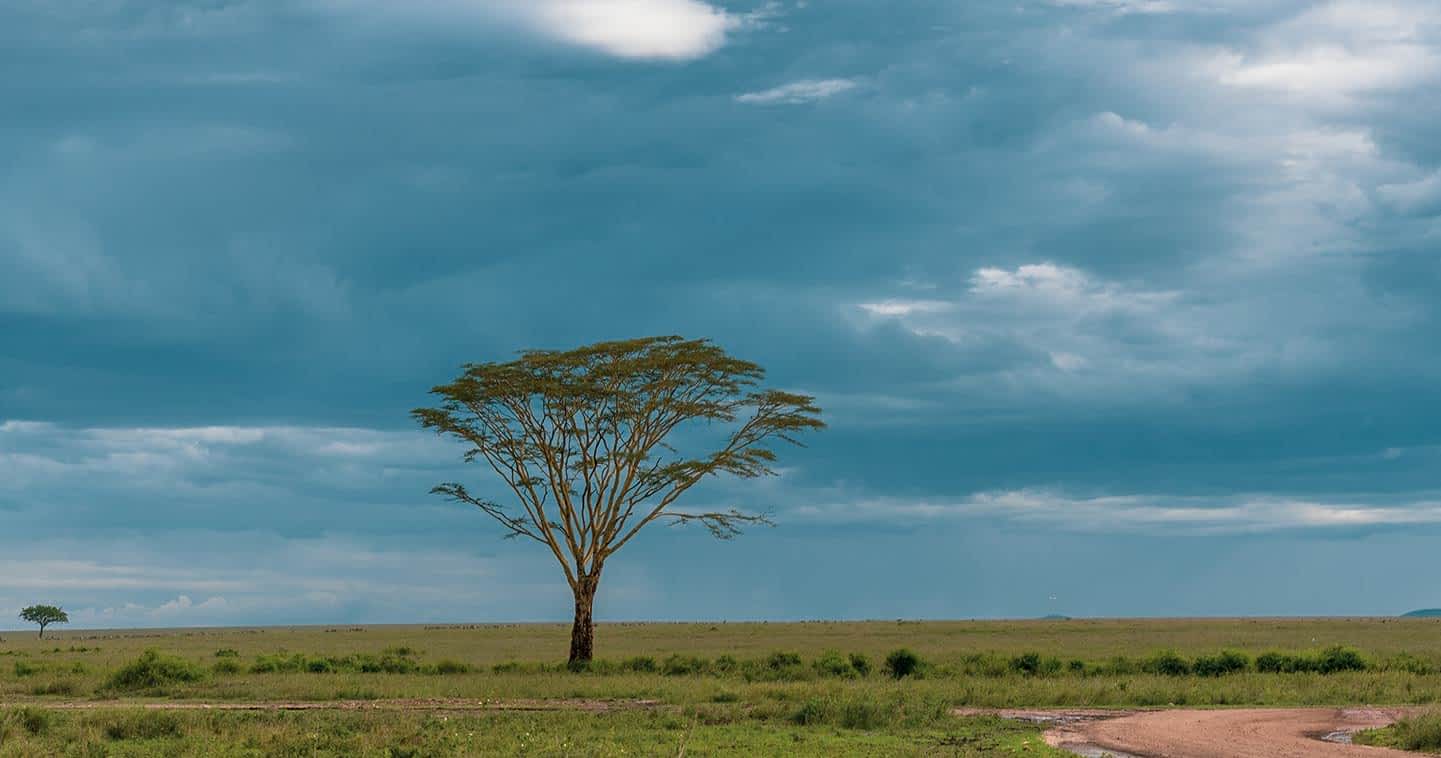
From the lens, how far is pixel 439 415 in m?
57.8

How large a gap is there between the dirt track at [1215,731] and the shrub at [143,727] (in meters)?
19.7

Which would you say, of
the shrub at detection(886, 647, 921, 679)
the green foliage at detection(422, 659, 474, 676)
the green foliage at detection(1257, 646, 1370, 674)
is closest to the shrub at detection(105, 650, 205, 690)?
the green foliage at detection(422, 659, 474, 676)

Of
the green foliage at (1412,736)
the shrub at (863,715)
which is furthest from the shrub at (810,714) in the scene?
the green foliage at (1412,736)

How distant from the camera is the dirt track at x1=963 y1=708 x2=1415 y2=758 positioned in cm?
2525

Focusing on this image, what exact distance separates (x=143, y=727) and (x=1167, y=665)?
37.8 metres

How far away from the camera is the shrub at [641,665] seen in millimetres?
54438

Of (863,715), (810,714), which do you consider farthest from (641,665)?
(863,715)

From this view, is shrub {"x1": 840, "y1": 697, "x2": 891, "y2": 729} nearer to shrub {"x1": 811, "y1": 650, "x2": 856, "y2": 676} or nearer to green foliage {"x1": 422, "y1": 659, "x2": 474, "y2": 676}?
shrub {"x1": 811, "y1": 650, "x2": 856, "y2": 676}

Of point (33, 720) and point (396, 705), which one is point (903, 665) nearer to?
point (396, 705)

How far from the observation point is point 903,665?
51438mm

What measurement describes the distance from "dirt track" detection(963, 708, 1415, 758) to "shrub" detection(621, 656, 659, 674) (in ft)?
72.9

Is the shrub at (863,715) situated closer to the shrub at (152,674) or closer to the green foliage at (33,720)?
the green foliage at (33,720)

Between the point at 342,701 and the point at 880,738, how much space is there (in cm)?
1936

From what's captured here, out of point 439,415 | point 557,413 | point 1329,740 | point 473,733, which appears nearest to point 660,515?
point 557,413
